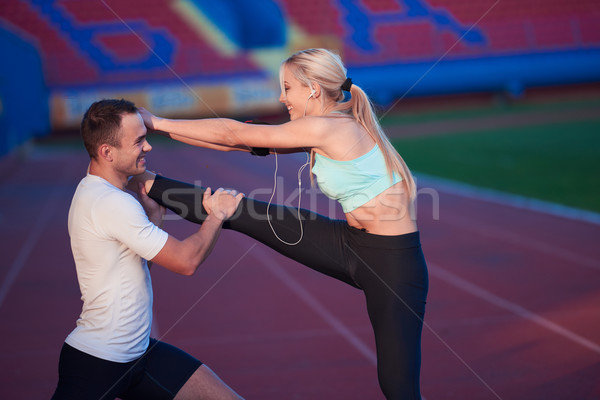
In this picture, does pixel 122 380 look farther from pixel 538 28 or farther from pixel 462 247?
pixel 538 28

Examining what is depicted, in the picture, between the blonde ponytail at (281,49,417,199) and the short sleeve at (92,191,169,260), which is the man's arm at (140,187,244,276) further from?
the blonde ponytail at (281,49,417,199)

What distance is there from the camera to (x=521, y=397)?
13.0ft

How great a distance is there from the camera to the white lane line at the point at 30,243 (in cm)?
664

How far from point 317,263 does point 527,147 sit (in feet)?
42.4

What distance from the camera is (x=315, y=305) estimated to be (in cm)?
582

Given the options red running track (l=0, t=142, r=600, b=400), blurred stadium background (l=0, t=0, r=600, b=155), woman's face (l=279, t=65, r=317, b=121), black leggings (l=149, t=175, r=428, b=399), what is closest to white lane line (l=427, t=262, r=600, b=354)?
red running track (l=0, t=142, r=600, b=400)

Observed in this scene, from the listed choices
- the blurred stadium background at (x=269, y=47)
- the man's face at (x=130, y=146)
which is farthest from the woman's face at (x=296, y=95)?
the blurred stadium background at (x=269, y=47)

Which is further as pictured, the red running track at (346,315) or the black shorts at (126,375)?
the red running track at (346,315)

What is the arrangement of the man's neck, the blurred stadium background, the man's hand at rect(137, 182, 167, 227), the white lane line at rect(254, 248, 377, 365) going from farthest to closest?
1. the blurred stadium background
2. the white lane line at rect(254, 248, 377, 365)
3. the man's hand at rect(137, 182, 167, 227)
4. the man's neck

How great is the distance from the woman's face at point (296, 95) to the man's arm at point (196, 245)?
0.48 m

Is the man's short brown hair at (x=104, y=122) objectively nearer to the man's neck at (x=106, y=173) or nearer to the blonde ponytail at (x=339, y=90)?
the man's neck at (x=106, y=173)

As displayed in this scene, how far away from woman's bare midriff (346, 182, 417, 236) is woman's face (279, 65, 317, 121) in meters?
0.47

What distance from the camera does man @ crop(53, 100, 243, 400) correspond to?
2.56m

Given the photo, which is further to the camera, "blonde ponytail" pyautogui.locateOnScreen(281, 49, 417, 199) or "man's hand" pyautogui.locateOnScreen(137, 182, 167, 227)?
"man's hand" pyautogui.locateOnScreen(137, 182, 167, 227)
